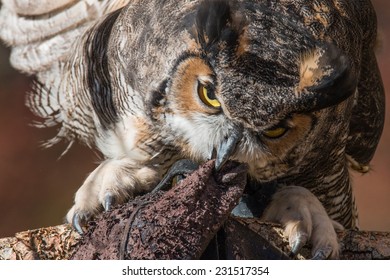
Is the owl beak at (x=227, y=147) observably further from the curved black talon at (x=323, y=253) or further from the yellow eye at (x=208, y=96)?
the curved black talon at (x=323, y=253)

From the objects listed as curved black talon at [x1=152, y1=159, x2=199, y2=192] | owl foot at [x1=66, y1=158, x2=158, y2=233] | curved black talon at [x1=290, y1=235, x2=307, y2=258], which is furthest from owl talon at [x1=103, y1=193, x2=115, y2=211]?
curved black talon at [x1=290, y1=235, x2=307, y2=258]

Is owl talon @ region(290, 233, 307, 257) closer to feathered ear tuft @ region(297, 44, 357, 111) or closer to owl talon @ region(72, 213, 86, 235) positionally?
feathered ear tuft @ region(297, 44, 357, 111)

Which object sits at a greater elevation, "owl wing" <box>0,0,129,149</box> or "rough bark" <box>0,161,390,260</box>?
"owl wing" <box>0,0,129,149</box>

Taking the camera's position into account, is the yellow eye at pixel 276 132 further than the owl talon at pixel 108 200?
No

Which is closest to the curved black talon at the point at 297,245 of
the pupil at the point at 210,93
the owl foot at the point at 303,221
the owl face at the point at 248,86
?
the owl foot at the point at 303,221

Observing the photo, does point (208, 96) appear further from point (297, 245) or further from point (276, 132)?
point (297, 245)

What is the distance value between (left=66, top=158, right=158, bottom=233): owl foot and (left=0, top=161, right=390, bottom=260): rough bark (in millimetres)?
161

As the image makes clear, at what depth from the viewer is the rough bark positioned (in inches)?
50.2

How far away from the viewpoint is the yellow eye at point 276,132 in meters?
1.46

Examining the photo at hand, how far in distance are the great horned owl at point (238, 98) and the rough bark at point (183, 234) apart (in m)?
0.06

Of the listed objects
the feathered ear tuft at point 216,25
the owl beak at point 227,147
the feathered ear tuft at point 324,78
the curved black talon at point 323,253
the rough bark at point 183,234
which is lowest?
the curved black talon at point 323,253

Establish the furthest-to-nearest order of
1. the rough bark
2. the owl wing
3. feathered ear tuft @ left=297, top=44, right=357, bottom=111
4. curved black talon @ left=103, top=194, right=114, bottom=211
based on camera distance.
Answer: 1. the owl wing
2. curved black talon @ left=103, top=194, right=114, bottom=211
3. feathered ear tuft @ left=297, top=44, right=357, bottom=111
4. the rough bark

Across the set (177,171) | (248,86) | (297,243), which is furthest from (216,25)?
(297,243)

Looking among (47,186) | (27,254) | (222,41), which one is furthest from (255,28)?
(47,186)
